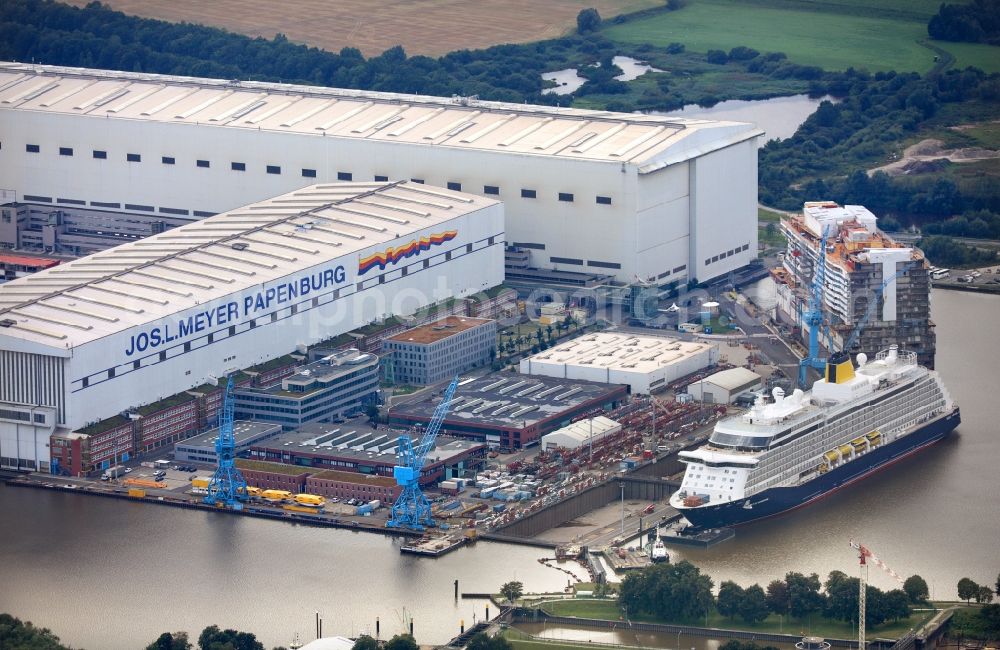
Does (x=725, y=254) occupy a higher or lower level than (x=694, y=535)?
higher

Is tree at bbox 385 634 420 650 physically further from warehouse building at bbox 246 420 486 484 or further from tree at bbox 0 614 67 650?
warehouse building at bbox 246 420 486 484

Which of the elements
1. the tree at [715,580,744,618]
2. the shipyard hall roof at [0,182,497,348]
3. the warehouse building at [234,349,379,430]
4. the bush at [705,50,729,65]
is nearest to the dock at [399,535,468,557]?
the tree at [715,580,744,618]

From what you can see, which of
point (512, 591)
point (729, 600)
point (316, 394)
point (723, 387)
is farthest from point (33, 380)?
point (729, 600)

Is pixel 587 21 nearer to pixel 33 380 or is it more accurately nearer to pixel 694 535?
pixel 33 380

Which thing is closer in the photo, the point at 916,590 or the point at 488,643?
the point at 488,643

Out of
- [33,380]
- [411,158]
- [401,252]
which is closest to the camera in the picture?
[33,380]

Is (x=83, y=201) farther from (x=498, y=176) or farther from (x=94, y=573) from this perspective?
(x=94, y=573)

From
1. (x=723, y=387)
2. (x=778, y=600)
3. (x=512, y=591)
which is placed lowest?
(x=512, y=591)
